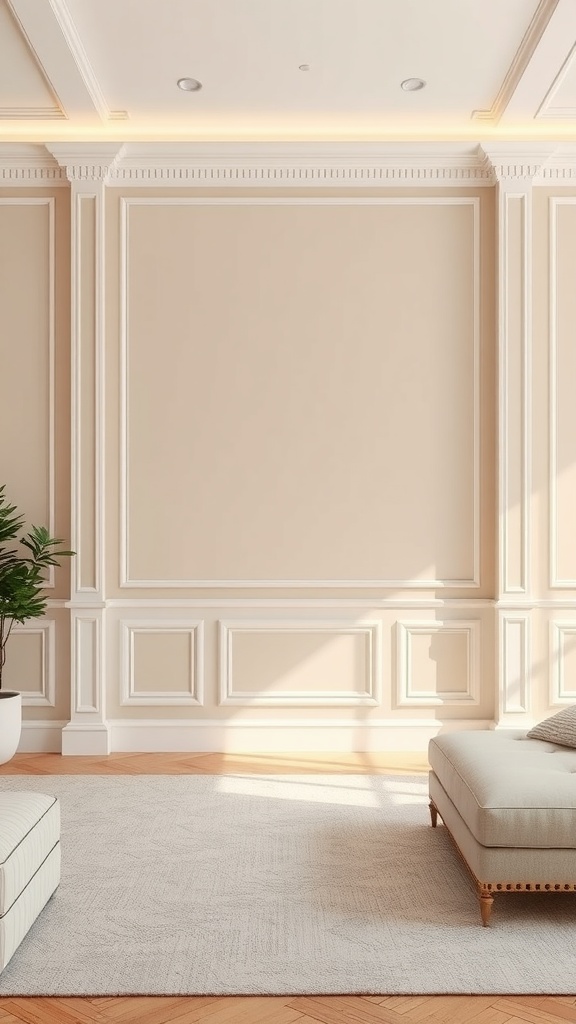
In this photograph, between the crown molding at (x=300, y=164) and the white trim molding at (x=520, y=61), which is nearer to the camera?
the white trim molding at (x=520, y=61)

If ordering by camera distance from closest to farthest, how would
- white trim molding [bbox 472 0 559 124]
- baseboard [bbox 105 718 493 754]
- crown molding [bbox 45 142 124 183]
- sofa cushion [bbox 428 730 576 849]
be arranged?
sofa cushion [bbox 428 730 576 849], white trim molding [bbox 472 0 559 124], crown molding [bbox 45 142 124 183], baseboard [bbox 105 718 493 754]

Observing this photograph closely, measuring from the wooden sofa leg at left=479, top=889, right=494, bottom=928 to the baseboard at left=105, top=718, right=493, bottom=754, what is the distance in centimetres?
242

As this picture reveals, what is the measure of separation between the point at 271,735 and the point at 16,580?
66.6 inches

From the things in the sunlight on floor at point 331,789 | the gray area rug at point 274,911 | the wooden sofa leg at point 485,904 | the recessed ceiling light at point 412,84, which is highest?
the recessed ceiling light at point 412,84

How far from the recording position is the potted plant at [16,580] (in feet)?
15.6

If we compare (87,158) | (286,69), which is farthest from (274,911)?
(87,158)

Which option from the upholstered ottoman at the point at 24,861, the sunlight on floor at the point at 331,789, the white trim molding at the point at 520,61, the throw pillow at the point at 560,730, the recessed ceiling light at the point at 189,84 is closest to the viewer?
the upholstered ottoman at the point at 24,861

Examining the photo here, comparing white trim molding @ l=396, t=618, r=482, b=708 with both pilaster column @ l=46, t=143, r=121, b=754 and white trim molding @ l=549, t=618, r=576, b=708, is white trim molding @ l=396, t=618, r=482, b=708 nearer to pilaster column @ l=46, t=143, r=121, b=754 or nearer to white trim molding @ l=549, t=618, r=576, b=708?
white trim molding @ l=549, t=618, r=576, b=708

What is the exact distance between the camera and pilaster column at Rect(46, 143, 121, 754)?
5.12 metres

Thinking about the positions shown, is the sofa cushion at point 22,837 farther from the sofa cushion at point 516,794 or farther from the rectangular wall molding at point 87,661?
the rectangular wall molding at point 87,661

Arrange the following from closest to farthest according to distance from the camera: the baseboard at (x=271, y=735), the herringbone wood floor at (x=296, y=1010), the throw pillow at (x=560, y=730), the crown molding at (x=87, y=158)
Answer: the herringbone wood floor at (x=296, y=1010) → the throw pillow at (x=560, y=730) → the crown molding at (x=87, y=158) → the baseboard at (x=271, y=735)

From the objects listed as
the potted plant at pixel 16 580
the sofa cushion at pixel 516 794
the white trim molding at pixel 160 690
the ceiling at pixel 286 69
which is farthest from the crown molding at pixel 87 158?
the sofa cushion at pixel 516 794

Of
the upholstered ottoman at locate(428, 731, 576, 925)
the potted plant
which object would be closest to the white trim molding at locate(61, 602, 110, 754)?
the potted plant

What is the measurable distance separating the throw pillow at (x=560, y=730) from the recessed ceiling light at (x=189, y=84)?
360cm
